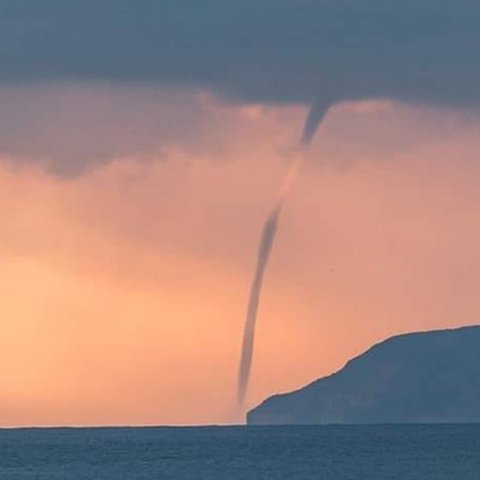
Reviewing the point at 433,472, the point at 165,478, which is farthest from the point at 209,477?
the point at 433,472

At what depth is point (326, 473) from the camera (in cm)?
19950

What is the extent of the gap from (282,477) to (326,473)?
5929 millimetres

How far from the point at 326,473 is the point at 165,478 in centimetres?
1557

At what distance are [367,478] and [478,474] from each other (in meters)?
9.16

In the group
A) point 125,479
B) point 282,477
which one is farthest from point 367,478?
point 125,479

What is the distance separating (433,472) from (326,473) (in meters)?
9.16

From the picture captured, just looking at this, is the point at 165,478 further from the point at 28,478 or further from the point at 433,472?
the point at 433,472

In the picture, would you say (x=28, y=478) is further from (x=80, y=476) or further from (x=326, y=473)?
(x=326, y=473)

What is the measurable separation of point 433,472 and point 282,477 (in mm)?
13423

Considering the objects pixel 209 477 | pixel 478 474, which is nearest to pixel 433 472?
pixel 478 474

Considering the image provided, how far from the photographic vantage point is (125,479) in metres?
191

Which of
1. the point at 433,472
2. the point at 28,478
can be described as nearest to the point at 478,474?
the point at 433,472

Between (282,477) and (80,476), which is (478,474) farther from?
(80,476)

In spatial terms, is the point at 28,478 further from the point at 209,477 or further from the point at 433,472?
the point at 433,472
